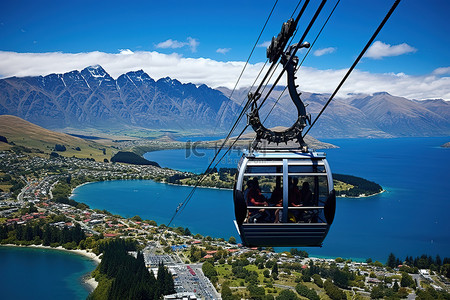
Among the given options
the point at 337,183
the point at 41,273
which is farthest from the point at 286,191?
the point at 337,183

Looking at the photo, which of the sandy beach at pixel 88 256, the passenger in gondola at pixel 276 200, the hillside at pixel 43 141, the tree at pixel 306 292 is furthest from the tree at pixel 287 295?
the hillside at pixel 43 141

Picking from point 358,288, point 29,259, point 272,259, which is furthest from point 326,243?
point 29,259

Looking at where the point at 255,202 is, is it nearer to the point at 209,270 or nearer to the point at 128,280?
the point at 128,280

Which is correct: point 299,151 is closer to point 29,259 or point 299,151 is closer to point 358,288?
point 358,288

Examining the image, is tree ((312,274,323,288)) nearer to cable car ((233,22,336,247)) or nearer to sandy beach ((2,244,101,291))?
sandy beach ((2,244,101,291))

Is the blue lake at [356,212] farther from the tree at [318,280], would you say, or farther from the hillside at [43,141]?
the hillside at [43,141]

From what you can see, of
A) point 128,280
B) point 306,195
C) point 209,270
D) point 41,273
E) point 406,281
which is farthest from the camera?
point 41,273
